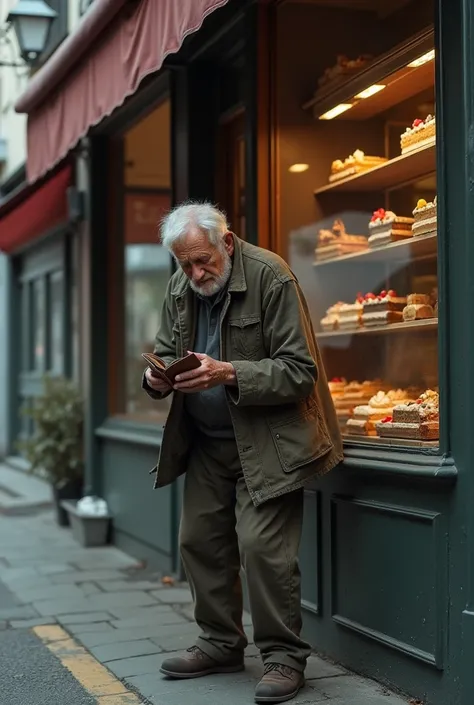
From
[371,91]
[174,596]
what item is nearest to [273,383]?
[371,91]

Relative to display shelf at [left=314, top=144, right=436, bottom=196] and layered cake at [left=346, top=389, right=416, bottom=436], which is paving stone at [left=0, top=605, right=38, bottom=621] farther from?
display shelf at [left=314, top=144, right=436, bottom=196]

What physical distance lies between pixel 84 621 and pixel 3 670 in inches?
37.5

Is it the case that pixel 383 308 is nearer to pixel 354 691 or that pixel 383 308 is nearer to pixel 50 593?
pixel 354 691

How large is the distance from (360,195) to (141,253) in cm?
318

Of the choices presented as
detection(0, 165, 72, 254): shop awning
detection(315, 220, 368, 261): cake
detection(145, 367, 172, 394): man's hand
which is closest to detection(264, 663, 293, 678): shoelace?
detection(145, 367, 172, 394): man's hand

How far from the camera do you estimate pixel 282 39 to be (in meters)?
5.59

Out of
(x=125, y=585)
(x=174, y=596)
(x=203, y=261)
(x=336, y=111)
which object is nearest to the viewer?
(x=203, y=261)

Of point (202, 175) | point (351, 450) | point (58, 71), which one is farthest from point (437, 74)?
point (58, 71)

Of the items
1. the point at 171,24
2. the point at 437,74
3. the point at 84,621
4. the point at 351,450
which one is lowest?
the point at 84,621

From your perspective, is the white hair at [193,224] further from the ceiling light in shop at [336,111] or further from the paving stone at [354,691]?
the paving stone at [354,691]

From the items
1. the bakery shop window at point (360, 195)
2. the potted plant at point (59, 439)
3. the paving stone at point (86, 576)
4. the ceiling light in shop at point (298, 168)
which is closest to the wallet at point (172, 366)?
the bakery shop window at point (360, 195)

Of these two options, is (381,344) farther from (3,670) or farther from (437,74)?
(3,670)

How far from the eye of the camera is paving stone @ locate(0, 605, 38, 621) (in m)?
5.80

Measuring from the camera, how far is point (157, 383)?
163 inches
